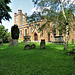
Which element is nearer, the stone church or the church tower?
the stone church

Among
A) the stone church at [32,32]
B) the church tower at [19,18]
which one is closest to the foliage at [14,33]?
the stone church at [32,32]

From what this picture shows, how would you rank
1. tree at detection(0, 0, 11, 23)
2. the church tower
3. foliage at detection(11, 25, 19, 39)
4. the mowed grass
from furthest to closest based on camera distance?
the church tower
foliage at detection(11, 25, 19, 39)
tree at detection(0, 0, 11, 23)
the mowed grass

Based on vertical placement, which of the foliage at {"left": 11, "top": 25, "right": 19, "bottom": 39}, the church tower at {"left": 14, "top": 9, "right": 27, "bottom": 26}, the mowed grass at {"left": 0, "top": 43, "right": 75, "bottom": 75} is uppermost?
the church tower at {"left": 14, "top": 9, "right": 27, "bottom": 26}

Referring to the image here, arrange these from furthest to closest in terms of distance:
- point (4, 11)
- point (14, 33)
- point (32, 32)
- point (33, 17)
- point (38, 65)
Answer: point (32, 32)
point (14, 33)
point (4, 11)
point (33, 17)
point (38, 65)

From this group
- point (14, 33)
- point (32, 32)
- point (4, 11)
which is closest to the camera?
point (4, 11)

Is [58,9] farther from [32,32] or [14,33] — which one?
→ [32,32]

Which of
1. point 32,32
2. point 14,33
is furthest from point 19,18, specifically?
point 14,33

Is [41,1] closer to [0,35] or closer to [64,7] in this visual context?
[64,7]

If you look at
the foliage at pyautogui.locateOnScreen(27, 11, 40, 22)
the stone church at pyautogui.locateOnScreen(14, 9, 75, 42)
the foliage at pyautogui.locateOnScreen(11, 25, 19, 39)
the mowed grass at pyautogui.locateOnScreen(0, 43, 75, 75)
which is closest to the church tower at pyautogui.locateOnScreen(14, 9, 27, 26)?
the stone church at pyautogui.locateOnScreen(14, 9, 75, 42)

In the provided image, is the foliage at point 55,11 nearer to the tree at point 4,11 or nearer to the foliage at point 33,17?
the foliage at point 33,17

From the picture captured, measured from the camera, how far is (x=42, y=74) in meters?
2.79

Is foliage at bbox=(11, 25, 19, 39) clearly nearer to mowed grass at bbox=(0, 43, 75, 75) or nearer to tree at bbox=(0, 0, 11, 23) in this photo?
tree at bbox=(0, 0, 11, 23)

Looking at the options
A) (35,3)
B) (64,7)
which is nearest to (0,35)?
(35,3)

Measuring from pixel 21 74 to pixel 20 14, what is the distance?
166 ft
